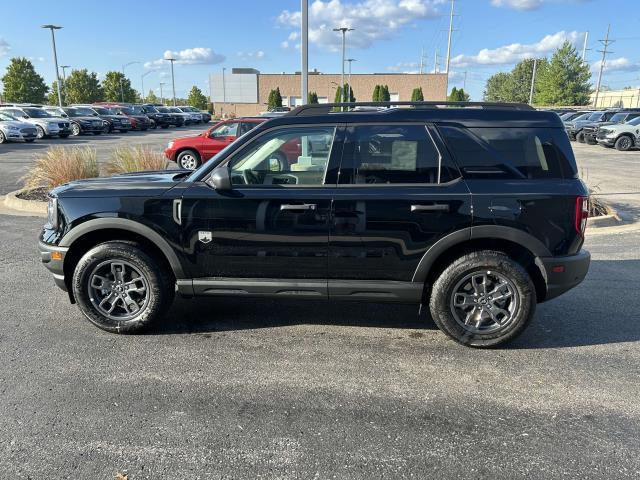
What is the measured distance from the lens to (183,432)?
2.79 metres

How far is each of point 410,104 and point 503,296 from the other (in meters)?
1.79

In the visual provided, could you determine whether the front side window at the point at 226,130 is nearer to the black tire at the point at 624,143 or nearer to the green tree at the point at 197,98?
the black tire at the point at 624,143

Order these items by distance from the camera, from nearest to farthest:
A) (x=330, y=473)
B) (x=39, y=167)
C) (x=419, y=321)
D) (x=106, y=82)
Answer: (x=330, y=473)
(x=419, y=321)
(x=39, y=167)
(x=106, y=82)

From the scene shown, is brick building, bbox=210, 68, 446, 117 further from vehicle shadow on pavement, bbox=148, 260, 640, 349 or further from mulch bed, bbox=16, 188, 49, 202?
vehicle shadow on pavement, bbox=148, 260, 640, 349

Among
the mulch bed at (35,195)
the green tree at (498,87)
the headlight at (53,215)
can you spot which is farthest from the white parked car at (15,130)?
the green tree at (498,87)

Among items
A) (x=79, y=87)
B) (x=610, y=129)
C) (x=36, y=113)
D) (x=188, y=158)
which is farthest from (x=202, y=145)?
(x=79, y=87)

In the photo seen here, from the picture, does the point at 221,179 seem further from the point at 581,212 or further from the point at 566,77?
the point at 566,77

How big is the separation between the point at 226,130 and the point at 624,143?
19.3 m

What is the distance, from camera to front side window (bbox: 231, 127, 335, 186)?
12.5 ft

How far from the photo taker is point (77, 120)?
92.4ft

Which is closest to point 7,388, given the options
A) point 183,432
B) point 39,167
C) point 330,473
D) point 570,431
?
point 183,432

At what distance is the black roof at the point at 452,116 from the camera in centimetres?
371

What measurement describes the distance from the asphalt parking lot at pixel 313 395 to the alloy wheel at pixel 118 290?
0.79 ft

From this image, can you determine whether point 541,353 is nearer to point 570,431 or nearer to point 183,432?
point 570,431
